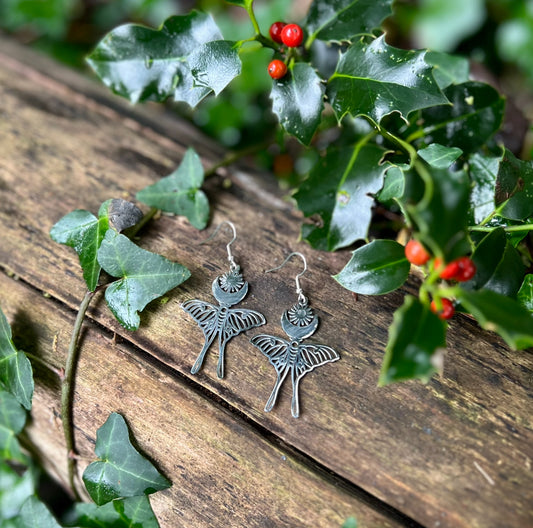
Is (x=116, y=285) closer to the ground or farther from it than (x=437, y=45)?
closer to the ground

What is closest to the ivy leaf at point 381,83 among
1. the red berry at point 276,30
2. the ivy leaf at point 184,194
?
the red berry at point 276,30

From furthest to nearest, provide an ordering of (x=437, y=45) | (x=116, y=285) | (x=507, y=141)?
1. (x=437, y=45)
2. (x=507, y=141)
3. (x=116, y=285)

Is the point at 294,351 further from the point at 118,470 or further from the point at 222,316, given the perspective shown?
the point at 118,470

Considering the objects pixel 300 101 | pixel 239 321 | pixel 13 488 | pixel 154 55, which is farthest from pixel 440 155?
pixel 13 488

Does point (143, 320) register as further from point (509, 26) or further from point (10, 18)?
point (509, 26)

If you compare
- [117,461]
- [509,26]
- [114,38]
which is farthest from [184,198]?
[509,26]

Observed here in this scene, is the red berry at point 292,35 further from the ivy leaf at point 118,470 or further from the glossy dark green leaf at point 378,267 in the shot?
the ivy leaf at point 118,470

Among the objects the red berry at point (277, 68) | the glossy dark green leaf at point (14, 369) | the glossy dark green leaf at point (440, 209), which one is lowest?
the glossy dark green leaf at point (14, 369)
